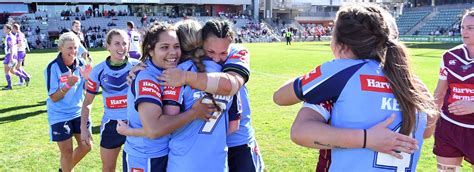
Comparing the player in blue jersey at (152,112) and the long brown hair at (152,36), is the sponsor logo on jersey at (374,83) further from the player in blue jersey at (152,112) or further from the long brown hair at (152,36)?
the long brown hair at (152,36)

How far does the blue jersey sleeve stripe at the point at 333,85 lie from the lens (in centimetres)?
196

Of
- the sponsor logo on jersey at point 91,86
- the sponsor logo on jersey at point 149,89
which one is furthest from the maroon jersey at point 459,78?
the sponsor logo on jersey at point 91,86

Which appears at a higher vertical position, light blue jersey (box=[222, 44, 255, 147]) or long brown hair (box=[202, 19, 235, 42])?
long brown hair (box=[202, 19, 235, 42])

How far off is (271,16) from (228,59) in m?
78.5

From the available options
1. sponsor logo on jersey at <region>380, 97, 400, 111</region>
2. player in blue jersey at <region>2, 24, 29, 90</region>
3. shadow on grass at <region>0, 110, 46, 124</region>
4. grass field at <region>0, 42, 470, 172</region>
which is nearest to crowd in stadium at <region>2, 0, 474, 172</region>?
sponsor logo on jersey at <region>380, 97, 400, 111</region>

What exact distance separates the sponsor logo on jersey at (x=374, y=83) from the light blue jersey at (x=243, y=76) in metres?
1.09

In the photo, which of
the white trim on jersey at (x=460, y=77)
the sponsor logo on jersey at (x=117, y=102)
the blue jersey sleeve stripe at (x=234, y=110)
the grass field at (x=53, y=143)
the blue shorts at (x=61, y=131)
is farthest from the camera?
the grass field at (x=53, y=143)

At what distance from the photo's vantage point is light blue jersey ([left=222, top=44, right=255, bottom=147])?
2.92 metres

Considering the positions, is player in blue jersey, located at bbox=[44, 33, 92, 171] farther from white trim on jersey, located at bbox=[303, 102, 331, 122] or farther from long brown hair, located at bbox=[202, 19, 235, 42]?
white trim on jersey, located at bbox=[303, 102, 331, 122]

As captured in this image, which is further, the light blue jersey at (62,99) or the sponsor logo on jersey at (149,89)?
the light blue jersey at (62,99)

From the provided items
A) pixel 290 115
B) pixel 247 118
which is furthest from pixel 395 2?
pixel 247 118

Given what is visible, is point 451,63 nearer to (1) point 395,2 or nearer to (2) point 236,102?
(2) point 236,102

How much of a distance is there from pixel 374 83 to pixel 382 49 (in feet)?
0.58

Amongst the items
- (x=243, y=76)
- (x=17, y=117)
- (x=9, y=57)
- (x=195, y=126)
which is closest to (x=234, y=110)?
(x=243, y=76)
